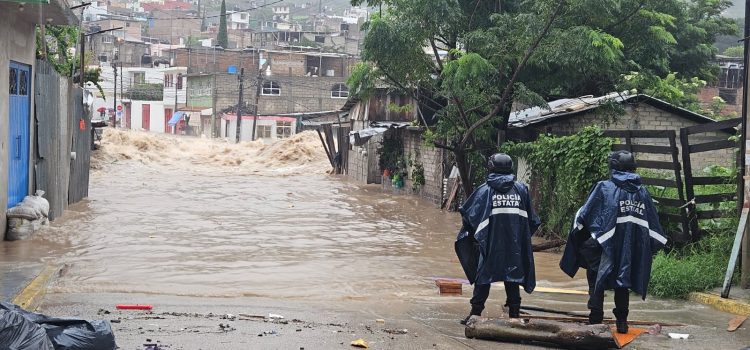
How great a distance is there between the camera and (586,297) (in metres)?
10.4

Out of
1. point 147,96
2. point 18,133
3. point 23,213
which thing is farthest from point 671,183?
point 147,96

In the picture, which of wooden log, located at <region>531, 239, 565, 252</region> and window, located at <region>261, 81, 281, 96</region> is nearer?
wooden log, located at <region>531, 239, 565, 252</region>

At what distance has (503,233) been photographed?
8.04 m

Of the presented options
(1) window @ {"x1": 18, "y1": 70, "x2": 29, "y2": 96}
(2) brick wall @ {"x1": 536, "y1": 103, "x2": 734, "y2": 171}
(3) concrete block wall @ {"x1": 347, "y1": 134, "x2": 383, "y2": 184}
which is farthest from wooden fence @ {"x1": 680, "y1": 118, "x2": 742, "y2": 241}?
(3) concrete block wall @ {"x1": 347, "y1": 134, "x2": 383, "y2": 184}

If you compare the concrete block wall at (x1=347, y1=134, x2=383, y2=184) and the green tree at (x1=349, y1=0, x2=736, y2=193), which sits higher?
the green tree at (x1=349, y1=0, x2=736, y2=193)

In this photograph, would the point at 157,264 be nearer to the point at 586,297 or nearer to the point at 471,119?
the point at 586,297

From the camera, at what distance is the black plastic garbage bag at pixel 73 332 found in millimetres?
5840

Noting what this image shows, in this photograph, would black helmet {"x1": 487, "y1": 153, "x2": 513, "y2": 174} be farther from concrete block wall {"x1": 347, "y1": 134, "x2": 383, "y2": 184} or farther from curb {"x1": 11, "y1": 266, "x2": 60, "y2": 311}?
concrete block wall {"x1": 347, "y1": 134, "x2": 383, "y2": 184}

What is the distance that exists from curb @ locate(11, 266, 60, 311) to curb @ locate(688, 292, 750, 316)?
22.6 ft

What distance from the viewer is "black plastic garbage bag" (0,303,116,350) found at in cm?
584

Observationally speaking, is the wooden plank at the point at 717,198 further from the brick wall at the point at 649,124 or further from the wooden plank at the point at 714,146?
the brick wall at the point at 649,124

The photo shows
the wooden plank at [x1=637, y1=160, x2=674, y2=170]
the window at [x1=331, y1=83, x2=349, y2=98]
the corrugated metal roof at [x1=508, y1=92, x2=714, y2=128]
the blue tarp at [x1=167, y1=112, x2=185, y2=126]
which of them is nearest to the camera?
the wooden plank at [x1=637, y1=160, x2=674, y2=170]

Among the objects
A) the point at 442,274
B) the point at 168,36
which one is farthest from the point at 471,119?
the point at 168,36

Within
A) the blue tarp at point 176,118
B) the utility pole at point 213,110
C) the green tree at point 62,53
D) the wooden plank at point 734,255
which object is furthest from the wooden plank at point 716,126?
the blue tarp at point 176,118
